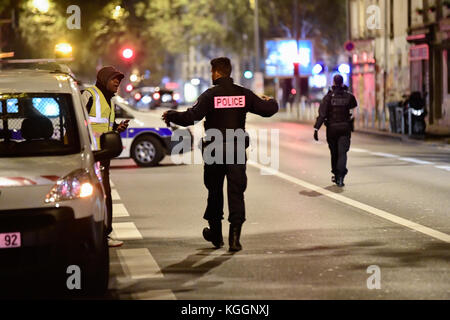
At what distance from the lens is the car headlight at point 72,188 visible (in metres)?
7.86

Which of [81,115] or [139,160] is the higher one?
[81,115]

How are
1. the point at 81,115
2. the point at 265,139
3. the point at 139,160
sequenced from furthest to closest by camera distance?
the point at 265,139
the point at 139,160
the point at 81,115

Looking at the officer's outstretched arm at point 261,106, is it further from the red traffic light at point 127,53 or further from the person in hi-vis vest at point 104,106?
the red traffic light at point 127,53

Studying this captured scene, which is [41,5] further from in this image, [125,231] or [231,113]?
[231,113]

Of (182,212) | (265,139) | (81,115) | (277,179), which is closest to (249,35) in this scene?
(265,139)

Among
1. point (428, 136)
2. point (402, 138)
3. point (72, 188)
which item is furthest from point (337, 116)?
point (428, 136)

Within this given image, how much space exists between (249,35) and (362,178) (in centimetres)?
6063

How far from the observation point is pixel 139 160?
22641mm

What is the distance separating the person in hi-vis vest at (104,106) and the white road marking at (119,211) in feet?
8.26

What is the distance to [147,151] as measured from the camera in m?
22.6

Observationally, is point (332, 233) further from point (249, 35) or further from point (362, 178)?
point (249, 35)

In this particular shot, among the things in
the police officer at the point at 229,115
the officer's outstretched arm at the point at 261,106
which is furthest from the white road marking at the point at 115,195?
the officer's outstretched arm at the point at 261,106

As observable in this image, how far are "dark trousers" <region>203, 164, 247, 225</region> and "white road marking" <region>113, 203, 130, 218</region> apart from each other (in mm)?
3306

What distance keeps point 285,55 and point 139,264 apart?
215ft
